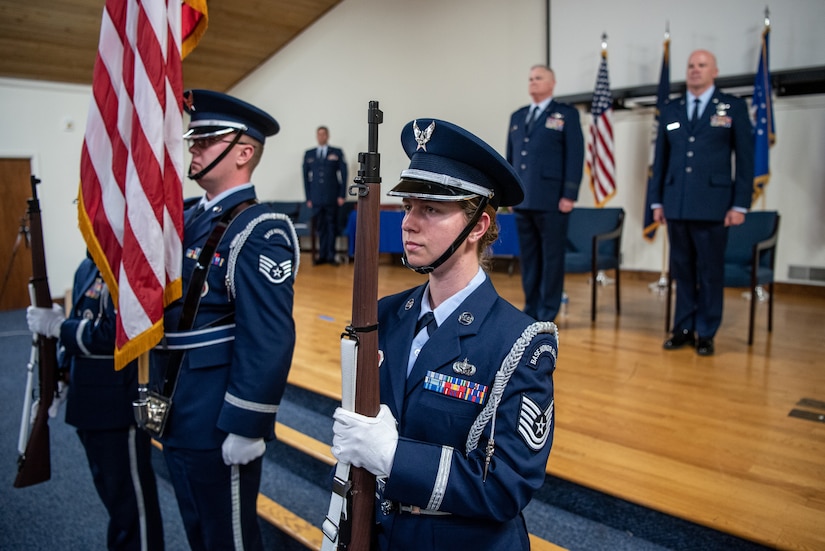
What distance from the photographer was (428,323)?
3.66 feet

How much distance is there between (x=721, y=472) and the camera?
2.01 metres

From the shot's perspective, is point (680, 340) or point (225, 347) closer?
point (225, 347)

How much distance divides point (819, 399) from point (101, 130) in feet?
9.54

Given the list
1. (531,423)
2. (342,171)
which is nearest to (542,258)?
(531,423)

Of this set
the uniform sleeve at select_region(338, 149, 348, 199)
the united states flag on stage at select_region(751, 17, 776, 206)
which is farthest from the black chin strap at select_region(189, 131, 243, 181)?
the uniform sleeve at select_region(338, 149, 348, 199)

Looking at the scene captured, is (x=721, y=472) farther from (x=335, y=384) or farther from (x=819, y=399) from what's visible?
(x=335, y=384)

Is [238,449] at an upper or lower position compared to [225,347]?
lower

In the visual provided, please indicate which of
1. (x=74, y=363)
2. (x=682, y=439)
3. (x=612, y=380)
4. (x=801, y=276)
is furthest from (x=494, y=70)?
(x=74, y=363)

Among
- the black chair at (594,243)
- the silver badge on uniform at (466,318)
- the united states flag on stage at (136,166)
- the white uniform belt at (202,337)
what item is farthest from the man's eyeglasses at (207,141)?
the black chair at (594,243)

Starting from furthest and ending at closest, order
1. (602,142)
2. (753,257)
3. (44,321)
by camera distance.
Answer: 1. (602,142)
2. (753,257)
3. (44,321)

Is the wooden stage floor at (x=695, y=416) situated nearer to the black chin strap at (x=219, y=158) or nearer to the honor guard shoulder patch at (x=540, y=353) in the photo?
the honor guard shoulder patch at (x=540, y=353)

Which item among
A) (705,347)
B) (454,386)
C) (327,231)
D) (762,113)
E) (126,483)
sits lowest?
(126,483)

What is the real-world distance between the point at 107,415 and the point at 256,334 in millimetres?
670

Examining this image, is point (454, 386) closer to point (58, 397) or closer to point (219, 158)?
point (219, 158)
